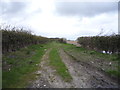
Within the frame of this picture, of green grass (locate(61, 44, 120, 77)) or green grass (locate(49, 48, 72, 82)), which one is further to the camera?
green grass (locate(61, 44, 120, 77))

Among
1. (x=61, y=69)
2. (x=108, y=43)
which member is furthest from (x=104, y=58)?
(x=61, y=69)

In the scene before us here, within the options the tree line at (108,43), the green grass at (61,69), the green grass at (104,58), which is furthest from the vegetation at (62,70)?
the tree line at (108,43)

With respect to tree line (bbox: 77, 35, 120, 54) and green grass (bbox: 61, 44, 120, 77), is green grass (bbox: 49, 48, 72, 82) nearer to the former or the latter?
green grass (bbox: 61, 44, 120, 77)

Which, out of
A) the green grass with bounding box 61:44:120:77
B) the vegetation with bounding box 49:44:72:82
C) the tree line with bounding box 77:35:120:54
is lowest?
the vegetation with bounding box 49:44:72:82

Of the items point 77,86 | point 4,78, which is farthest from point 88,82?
point 4,78

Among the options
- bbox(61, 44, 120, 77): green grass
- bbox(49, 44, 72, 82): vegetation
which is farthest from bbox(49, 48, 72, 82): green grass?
bbox(61, 44, 120, 77): green grass

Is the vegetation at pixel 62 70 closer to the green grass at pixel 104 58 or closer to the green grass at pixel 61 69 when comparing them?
the green grass at pixel 61 69

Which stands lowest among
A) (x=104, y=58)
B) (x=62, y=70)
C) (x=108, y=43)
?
(x=62, y=70)

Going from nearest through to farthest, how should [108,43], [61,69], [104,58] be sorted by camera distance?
[61,69] < [104,58] < [108,43]

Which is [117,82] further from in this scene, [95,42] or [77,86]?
[95,42]

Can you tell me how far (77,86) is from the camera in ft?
15.1

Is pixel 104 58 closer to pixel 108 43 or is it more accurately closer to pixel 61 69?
pixel 108 43

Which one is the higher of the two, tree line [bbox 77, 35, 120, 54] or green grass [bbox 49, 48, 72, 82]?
tree line [bbox 77, 35, 120, 54]

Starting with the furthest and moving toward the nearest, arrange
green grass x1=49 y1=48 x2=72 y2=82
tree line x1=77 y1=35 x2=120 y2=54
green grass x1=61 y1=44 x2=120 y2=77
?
tree line x1=77 y1=35 x2=120 y2=54 → green grass x1=61 y1=44 x2=120 y2=77 → green grass x1=49 y1=48 x2=72 y2=82
